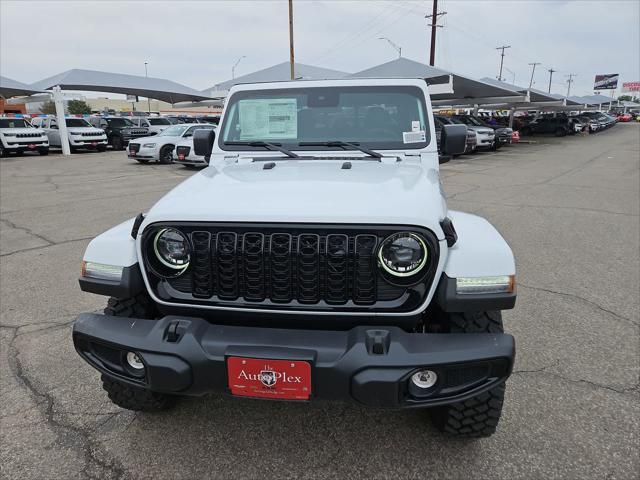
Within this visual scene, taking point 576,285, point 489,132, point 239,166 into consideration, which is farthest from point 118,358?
point 489,132

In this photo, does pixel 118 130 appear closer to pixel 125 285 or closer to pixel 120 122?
pixel 120 122

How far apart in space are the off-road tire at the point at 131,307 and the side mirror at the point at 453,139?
91.8 inches

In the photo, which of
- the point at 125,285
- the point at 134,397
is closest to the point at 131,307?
the point at 125,285

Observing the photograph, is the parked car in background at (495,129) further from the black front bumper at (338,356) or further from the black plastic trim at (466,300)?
the black front bumper at (338,356)

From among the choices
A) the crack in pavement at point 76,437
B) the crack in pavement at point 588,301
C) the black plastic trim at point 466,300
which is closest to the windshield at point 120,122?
the crack in pavement at point 76,437

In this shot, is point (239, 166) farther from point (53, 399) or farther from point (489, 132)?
point (489, 132)

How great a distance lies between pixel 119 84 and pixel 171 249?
3452cm

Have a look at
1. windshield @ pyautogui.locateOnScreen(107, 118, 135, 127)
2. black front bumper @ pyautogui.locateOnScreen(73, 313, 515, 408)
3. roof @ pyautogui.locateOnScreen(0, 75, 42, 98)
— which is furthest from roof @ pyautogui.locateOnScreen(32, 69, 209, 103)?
black front bumper @ pyautogui.locateOnScreen(73, 313, 515, 408)

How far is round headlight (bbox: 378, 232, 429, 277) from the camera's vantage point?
1994 millimetres

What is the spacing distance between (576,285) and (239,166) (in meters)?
3.52

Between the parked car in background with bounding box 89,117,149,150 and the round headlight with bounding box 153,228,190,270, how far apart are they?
77.3ft

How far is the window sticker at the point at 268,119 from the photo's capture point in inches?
133

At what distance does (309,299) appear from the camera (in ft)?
6.74

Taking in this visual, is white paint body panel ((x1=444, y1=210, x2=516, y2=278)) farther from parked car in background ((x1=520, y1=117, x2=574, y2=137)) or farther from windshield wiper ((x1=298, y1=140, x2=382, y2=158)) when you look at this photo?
parked car in background ((x1=520, y1=117, x2=574, y2=137))
